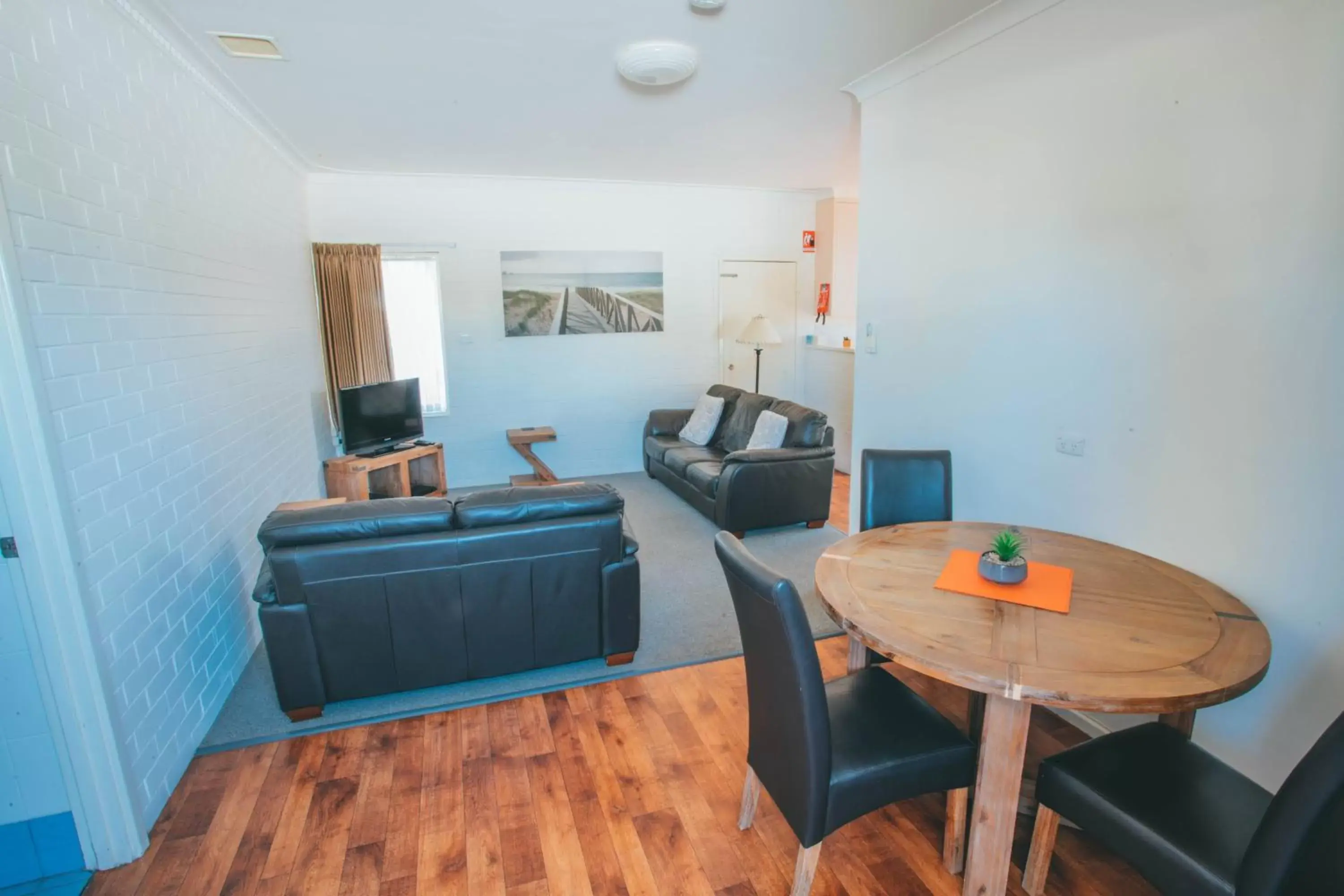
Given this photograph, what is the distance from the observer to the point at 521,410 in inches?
226

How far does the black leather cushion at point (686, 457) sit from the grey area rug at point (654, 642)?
1.61 feet

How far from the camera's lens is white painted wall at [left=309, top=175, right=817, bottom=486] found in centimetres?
519

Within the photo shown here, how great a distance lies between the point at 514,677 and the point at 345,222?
162 inches

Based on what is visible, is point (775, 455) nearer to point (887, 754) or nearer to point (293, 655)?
point (887, 754)

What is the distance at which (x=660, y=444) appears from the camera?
5.54 m

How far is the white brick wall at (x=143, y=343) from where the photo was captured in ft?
5.63

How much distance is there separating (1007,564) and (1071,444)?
0.92 meters

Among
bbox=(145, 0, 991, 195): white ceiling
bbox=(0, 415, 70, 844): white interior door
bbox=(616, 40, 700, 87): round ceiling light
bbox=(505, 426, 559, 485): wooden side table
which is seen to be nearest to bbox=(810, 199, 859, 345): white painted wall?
bbox=(145, 0, 991, 195): white ceiling

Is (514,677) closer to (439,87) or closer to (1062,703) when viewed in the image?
(1062,703)

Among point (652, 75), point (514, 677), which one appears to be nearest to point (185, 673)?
point (514, 677)

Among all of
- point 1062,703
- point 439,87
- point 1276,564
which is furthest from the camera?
point 439,87

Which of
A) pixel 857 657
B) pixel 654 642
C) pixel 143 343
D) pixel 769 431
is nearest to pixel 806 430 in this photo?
pixel 769 431

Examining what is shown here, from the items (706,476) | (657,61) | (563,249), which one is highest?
(657,61)

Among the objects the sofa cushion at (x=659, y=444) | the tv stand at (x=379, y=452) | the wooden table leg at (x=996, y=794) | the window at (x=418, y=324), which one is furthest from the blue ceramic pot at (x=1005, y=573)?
the window at (x=418, y=324)
